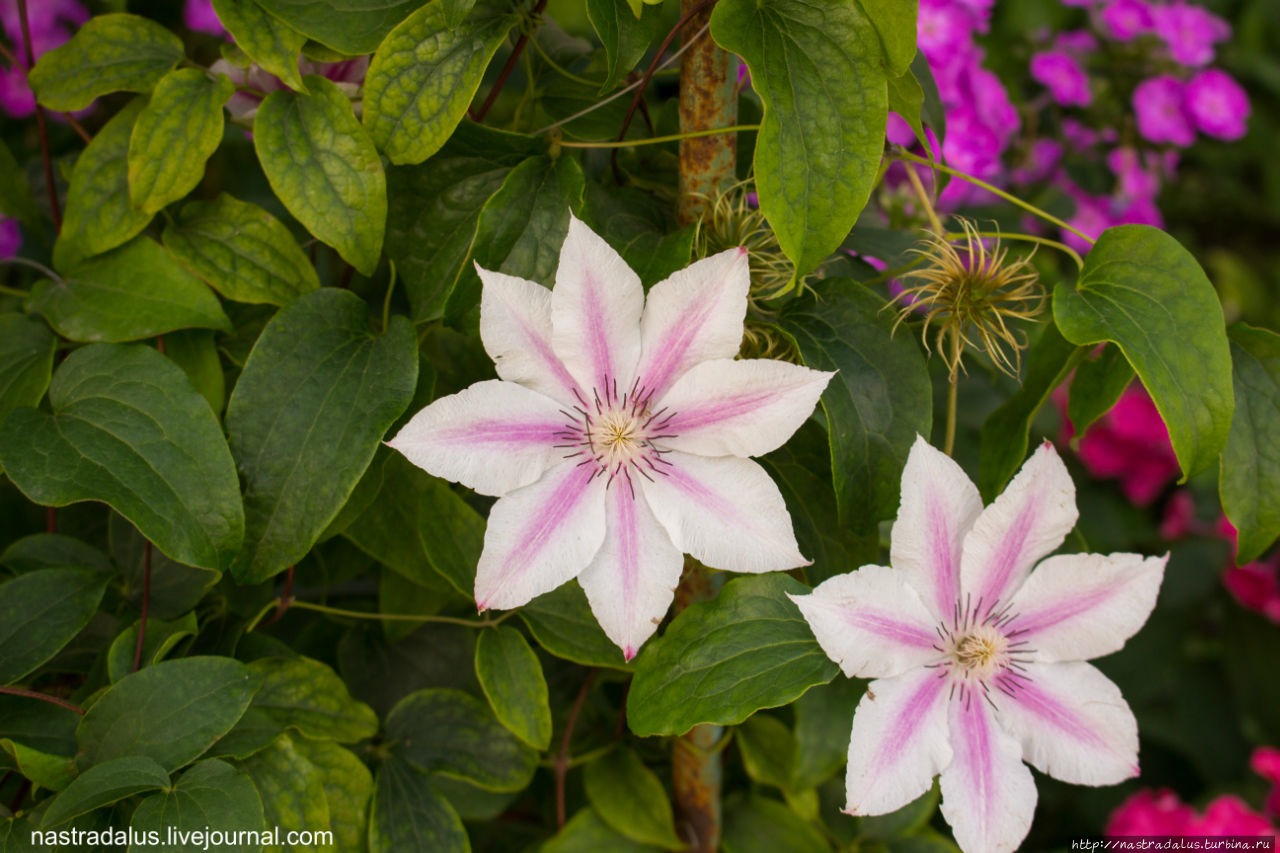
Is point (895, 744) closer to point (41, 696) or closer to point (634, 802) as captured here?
point (634, 802)

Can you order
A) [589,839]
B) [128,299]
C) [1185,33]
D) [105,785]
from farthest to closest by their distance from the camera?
[1185,33], [589,839], [128,299], [105,785]

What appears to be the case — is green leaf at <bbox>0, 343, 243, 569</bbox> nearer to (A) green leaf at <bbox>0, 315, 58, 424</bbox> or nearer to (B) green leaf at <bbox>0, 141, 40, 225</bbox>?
(A) green leaf at <bbox>0, 315, 58, 424</bbox>

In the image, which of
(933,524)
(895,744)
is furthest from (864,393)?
(895,744)

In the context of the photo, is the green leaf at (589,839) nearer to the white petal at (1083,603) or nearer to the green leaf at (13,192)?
the white petal at (1083,603)

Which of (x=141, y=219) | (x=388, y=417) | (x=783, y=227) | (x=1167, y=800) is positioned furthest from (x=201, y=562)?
(x=1167, y=800)

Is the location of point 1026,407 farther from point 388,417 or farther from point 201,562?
point 201,562

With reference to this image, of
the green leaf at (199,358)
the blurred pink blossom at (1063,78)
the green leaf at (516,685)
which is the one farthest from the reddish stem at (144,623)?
the blurred pink blossom at (1063,78)
